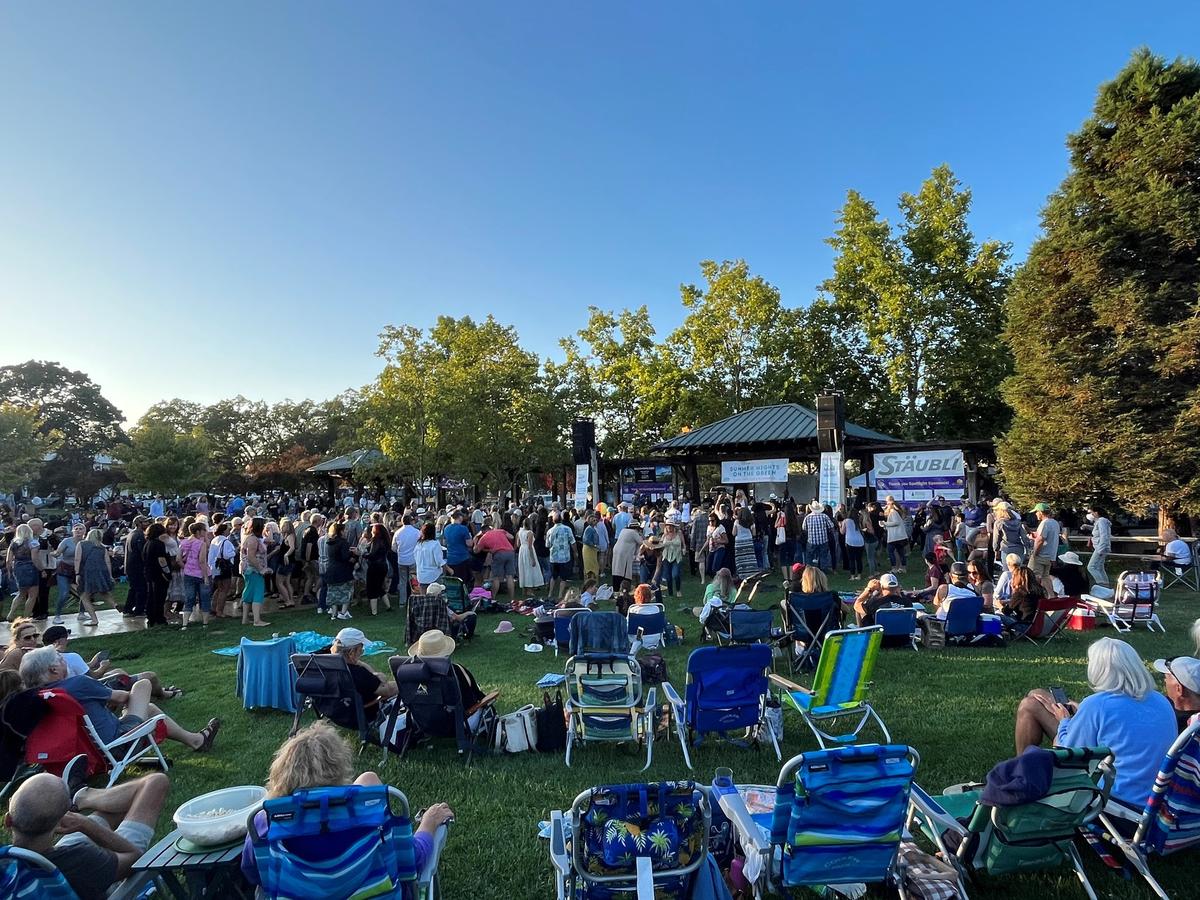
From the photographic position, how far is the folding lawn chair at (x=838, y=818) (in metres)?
2.73

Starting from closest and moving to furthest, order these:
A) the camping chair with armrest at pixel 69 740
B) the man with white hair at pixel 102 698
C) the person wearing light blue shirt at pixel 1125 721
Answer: the person wearing light blue shirt at pixel 1125 721, the camping chair with armrest at pixel 69 740, the man with white hair at pixel 102 698

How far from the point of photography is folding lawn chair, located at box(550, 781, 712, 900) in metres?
2.63

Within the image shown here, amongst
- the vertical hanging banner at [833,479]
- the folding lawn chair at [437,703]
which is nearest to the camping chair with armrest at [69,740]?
Answer: the folding lawn chair at [437,703]

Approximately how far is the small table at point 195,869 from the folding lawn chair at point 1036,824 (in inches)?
116

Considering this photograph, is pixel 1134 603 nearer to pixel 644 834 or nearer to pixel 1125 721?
pixel 1125 721

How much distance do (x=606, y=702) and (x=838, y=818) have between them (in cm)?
245

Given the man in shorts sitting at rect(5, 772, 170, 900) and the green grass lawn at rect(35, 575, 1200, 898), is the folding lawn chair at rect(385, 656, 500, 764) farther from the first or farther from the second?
the man in shorts sitting at rect(5, 772, 170, 900)

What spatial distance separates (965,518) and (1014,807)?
13.7m

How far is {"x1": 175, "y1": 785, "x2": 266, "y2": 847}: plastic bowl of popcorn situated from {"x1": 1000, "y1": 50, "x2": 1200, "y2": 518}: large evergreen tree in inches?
659

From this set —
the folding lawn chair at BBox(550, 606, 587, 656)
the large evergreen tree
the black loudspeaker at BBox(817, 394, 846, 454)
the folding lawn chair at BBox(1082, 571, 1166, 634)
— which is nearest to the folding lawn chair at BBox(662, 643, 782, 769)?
the folding lawn chair at BBox(550, 606, 587, 656)

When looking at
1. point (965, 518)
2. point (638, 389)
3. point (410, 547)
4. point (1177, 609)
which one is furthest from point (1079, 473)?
point (638, 389)

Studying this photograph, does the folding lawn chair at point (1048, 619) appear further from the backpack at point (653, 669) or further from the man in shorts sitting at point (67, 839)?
the man in shorts sitting at point (67, 839)

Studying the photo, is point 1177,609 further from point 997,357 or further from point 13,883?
point 997,357

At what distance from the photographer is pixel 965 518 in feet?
48.8
